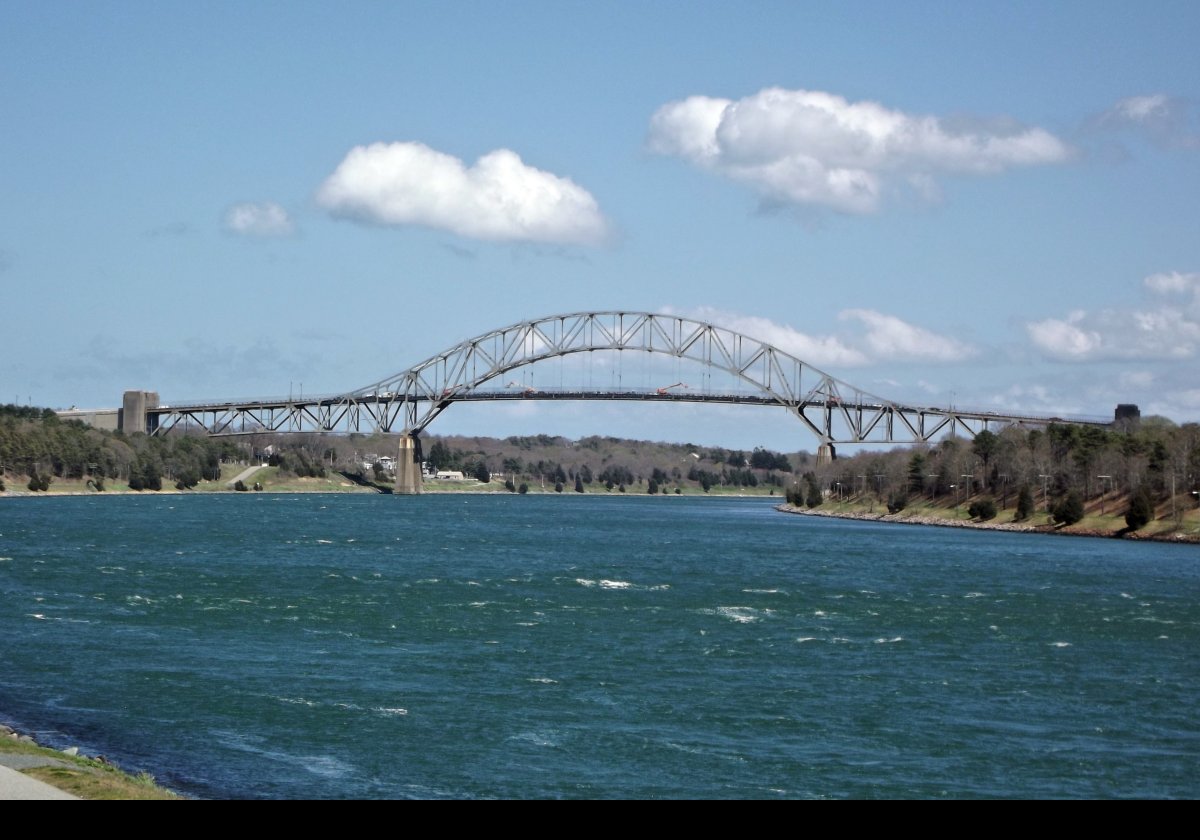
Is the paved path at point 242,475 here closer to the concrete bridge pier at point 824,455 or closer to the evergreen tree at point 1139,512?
the concrete bridge pier at point 824,455

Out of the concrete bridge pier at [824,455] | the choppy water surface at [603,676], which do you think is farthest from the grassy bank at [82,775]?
the concrete bridge pier at [824,455]

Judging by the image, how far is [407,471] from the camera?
617 ft

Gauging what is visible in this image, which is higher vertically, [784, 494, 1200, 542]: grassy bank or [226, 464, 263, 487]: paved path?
[226, 464, 263, 487]: paved path

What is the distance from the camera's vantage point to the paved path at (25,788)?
13.2 m

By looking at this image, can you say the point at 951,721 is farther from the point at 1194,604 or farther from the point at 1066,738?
the point at 1194,604

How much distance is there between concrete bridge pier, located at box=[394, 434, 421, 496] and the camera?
185500mm

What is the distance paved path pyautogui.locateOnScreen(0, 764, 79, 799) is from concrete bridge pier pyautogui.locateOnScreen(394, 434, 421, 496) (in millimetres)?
171396

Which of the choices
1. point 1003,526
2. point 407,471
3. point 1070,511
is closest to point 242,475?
point 407,471

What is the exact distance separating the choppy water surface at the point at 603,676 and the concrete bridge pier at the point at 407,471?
125 m

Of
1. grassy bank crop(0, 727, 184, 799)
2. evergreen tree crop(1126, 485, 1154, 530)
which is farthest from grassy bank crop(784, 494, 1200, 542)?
grassy bank crop(0, 727, 184, 799)

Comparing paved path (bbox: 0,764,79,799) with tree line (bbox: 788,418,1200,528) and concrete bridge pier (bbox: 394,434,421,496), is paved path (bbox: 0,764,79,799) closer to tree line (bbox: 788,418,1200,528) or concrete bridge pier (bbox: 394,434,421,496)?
tree line (bbox: 788,418,1200,528)

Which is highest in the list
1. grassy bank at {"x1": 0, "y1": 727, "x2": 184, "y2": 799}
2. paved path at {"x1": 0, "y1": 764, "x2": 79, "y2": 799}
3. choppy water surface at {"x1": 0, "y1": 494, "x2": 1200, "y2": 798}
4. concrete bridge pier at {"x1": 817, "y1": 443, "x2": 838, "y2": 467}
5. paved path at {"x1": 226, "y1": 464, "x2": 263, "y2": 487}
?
concrete bridge pier at {"x1": 817, "y1": 443, "x2": 838, "y2": 467}

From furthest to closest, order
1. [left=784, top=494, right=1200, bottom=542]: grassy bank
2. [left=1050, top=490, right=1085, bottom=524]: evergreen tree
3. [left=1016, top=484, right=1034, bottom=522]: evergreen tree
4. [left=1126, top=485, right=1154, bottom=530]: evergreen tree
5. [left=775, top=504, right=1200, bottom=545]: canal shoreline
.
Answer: [left=1016, top=484, right=1034, bottom=522]: evergreen tree < [left=1050, top=490, right=1085, bottom=524]: evergreen tree < [left=1126, top=485, right=1154, bottom=530]: evergreen tree < [left=784, top=494, right=1200, bottom=542]: grassy bank < [left=775, top=504, right=1200, bottom=545]: canal shoreline
